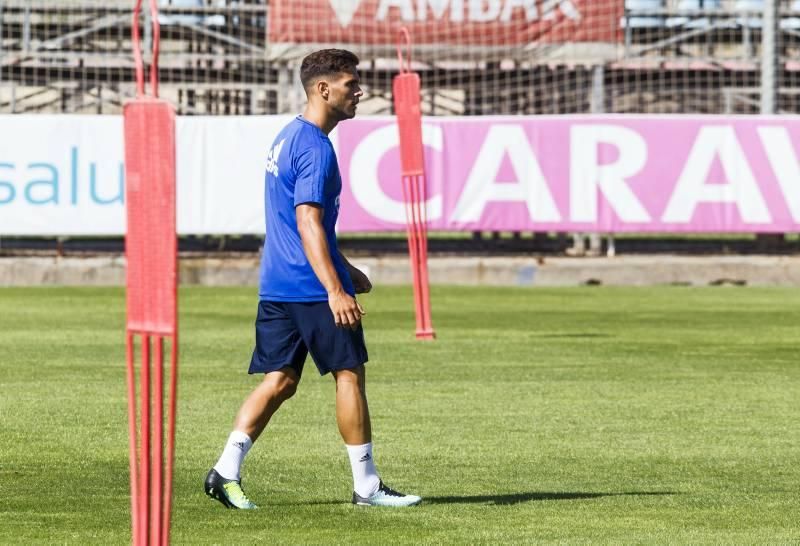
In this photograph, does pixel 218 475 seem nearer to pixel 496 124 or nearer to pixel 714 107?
pixel 496 124

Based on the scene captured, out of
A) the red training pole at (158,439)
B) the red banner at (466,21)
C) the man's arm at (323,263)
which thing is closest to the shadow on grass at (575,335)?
the man's arm at (323,263)

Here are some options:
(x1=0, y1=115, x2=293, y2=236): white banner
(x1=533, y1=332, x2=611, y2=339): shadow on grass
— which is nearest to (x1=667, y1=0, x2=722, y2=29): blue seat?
(x1=0, y1=115, x2=293, y2=236): white banner

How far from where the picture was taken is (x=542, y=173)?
23.4 metres

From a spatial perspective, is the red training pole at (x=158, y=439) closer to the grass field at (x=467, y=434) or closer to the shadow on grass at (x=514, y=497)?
the grass field at (x=467, y=434)

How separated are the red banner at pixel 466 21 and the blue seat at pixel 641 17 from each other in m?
0.55

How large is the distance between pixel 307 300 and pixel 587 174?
15828 mm

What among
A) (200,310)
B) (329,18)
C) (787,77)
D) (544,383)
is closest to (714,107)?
(787,77)

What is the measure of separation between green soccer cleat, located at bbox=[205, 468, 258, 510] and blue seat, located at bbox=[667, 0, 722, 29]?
2129cm

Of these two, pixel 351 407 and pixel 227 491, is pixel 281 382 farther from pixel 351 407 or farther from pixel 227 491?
pixel 227 491

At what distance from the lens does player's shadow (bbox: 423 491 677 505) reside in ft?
26.6

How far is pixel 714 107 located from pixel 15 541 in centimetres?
2797

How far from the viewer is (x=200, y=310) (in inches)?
761

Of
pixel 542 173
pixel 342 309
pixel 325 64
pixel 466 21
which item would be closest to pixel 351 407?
pixel 342 309

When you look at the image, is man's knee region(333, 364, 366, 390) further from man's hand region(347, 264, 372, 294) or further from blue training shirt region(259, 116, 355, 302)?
man's hand region(347, 264, 372, 294)
